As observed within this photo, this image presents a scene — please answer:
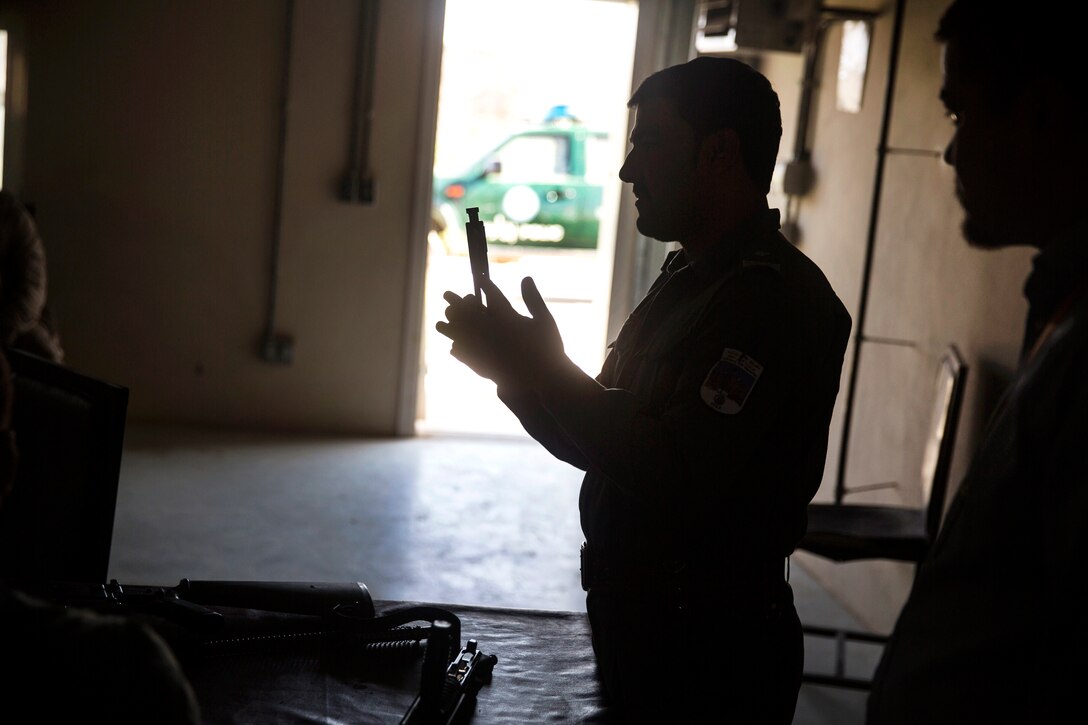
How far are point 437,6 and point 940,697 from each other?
16.0ft

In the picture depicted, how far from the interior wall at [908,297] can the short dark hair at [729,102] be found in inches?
62.2

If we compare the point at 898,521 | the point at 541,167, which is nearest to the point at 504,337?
the point at 898,521

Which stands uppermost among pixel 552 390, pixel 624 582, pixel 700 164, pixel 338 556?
pixel 700 164

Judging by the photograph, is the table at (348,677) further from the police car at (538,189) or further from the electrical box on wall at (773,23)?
the police car at (538,189)

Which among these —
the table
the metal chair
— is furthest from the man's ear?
the metal chair

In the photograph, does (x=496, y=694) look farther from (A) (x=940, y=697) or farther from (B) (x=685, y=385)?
(A) (x=940, y=697)

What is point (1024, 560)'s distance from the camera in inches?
31.9

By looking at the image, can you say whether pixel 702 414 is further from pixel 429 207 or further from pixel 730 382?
pixel 429 207

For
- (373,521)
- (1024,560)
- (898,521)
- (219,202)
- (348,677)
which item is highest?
(219,202)

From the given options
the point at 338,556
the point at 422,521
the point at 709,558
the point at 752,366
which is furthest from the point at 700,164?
the point at 422,521

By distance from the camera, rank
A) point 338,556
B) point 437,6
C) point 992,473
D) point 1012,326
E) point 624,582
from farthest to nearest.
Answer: point 437,6 → point 338,556 → point 1012,326 → point 624,582 → point 992,473

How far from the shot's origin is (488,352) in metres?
1.36

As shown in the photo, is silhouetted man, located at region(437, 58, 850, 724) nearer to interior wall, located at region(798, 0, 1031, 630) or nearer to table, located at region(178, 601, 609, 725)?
table, located at region(178, 601, 609, 725)

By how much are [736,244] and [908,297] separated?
225 cm
